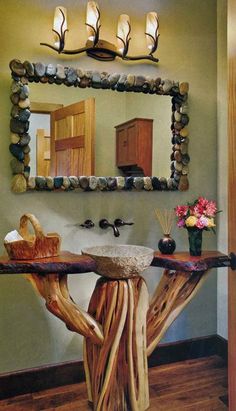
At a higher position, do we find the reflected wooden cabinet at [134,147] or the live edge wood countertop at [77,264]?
the reflected wooden cabinet at [134,147]

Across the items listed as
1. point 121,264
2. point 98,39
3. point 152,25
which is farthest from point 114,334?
point 152,25

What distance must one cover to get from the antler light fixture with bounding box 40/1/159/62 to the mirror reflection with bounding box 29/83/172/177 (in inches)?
8.5

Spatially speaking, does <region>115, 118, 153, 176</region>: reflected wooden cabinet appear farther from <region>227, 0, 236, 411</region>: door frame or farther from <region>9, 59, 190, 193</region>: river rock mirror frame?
<region>227, 0, 236, 411</region>: door frame

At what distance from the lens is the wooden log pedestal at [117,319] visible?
167 cm

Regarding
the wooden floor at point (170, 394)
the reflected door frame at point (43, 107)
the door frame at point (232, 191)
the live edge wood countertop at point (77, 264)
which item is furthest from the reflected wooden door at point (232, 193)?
the reflected door frame at point (43, 107)

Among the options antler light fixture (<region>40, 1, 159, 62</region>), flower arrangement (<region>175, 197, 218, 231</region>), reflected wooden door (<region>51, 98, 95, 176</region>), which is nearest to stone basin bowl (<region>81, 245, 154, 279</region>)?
flower arrangement (<region>175, 197, 218, 231</region>)

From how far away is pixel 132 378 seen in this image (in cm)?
178

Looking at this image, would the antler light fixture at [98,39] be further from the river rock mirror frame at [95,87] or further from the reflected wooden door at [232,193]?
the reflected wooden door at [232,193]

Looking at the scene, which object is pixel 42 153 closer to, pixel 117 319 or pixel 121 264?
pixel 121 264

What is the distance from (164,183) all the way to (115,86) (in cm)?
67

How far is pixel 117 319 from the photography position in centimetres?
174

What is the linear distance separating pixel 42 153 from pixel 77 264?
75cm

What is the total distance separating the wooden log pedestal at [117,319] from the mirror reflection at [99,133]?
61 cm

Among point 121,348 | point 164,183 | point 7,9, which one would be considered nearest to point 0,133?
point 7,9
